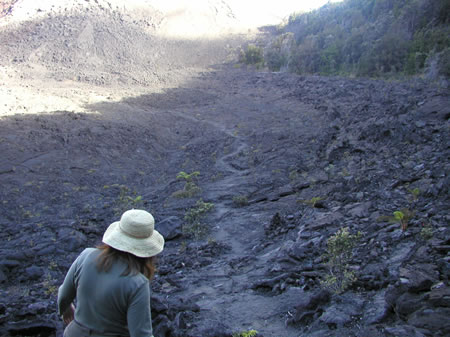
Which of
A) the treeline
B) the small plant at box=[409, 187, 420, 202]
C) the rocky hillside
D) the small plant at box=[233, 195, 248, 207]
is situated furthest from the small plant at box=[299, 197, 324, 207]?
the treeline

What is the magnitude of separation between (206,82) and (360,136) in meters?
22.4

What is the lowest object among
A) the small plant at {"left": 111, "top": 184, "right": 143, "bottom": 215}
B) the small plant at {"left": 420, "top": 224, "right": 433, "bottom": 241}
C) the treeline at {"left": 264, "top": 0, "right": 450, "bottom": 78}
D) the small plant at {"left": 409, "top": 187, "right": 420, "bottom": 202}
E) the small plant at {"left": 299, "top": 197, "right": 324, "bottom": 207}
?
the small plant at {"left": 111, "top": 184, "right": 143, "bottom": 215}

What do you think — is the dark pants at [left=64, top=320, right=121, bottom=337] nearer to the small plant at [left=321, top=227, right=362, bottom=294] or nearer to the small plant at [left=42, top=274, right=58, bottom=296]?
the small plant at [left=321, top=227, right=362, bottom=294]

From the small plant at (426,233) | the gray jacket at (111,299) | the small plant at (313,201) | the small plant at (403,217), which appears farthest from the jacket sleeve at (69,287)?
the small plant at (313,201)

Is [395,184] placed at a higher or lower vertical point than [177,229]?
higher

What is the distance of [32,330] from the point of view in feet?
12.1

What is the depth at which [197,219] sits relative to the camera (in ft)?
29.1

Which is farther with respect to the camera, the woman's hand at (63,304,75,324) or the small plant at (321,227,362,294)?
the small plant at (321,227,362,294)

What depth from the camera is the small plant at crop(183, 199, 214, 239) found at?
8.16m

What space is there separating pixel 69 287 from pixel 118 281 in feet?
1.48

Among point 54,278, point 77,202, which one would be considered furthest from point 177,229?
point 77,202

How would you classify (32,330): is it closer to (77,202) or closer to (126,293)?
(126,293)

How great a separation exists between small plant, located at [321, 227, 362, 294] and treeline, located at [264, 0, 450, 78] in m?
15.4

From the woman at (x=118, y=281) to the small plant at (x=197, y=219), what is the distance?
5.70 metres
